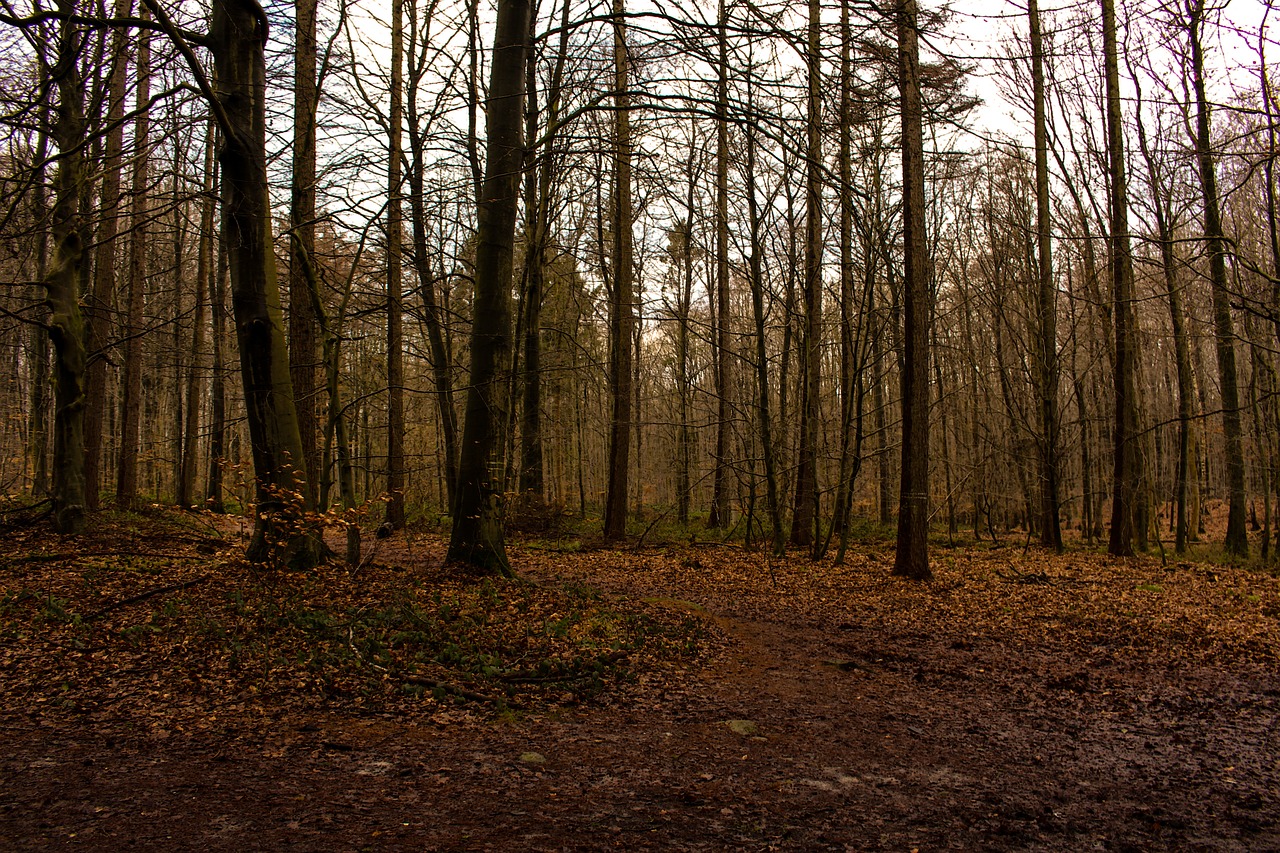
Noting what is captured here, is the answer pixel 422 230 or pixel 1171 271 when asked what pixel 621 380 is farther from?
pixel 1171 271

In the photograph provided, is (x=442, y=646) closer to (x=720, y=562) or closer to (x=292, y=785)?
(x=292, y=785)

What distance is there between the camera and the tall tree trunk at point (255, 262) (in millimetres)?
6867

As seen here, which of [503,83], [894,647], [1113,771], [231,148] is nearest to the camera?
[1113,771]

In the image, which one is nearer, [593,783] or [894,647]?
[593,783]

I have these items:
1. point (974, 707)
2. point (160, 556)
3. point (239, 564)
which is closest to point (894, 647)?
point (974, 707)

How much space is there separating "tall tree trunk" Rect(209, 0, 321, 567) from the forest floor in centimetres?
104

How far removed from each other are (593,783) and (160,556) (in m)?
6.48

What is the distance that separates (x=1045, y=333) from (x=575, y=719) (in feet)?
50.2

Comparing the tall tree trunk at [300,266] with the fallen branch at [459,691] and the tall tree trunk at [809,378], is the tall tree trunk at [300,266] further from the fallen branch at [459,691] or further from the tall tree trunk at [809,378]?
the tall tree trunk at [809,378]

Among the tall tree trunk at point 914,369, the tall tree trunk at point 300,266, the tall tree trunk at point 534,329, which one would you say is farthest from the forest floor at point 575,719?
the tall tree trunk at point 534,329

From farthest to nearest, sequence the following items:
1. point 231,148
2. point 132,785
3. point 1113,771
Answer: point 231,148 < point 1113,771 < point 132,785

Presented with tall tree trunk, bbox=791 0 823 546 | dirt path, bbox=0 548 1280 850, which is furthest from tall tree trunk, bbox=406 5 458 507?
tall tree trunk, bbox=791 0 823 546

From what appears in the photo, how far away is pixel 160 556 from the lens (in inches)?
303

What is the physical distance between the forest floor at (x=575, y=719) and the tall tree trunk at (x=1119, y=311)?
691 centimetres
